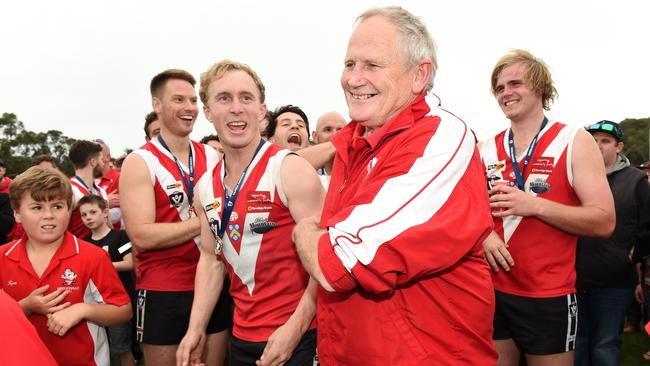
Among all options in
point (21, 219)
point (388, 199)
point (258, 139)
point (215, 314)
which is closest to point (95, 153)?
point (21, 219)

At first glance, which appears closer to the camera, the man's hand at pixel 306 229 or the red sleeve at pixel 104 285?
the man's hand at pixel 306 229

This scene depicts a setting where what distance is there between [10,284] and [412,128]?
2.84 m

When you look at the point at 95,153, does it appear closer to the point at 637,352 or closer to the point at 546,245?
the point at 546,245

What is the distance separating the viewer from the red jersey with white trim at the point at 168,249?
3730 millimetres

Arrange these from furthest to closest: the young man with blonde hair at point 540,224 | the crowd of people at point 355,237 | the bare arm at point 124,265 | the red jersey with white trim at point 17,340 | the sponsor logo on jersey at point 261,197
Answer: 1. the bare arm at point 124,265
2. the young man with blonde hair at point 540,224
3. the sponsor logo on jersey at point 261,197
4. the crowd of people at point 355,237
5. the red jersey with white trim at point 17,340

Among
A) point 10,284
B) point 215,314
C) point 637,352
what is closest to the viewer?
point 10,284

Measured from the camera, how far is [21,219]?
350 cm

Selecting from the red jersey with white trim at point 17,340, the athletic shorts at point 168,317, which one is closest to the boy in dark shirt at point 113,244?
the athletic shorts at point 168,317

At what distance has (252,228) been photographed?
9.32 feet

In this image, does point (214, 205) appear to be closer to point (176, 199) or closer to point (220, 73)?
point (220, 73)

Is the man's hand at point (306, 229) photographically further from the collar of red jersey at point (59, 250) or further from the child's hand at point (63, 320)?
the collar of red jersey at point (59, 250)

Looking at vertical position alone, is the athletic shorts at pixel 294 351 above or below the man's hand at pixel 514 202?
below

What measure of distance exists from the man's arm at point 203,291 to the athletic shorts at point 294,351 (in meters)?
0.21

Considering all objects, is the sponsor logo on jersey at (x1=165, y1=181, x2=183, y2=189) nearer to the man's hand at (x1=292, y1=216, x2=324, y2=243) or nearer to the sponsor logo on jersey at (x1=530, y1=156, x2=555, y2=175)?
the man's hand at (x1=292, y1=216, x2=324, y2=243)
